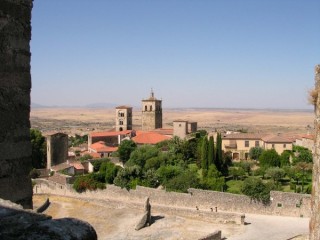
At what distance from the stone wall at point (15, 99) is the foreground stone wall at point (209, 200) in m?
25.2

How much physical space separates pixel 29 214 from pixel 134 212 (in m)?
30.2

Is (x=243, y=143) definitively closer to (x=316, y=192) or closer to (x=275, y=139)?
(x=275, y=139)

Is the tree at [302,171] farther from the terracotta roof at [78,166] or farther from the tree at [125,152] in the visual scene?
the terracotta roof at [78,166]

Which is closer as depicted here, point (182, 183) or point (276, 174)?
Result: point (182, 183)

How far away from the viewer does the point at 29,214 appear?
108 inches

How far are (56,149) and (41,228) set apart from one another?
49.2 meters

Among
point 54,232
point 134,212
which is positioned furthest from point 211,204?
point 54,232

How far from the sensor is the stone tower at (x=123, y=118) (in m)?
80.1

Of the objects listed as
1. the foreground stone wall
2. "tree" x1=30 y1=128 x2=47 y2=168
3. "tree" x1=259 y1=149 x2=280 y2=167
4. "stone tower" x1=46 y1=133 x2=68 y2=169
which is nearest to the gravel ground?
the foreground stone wall

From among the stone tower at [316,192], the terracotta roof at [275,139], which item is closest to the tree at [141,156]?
the terracotta roof at [275,139]

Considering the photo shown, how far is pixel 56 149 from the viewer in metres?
49.9

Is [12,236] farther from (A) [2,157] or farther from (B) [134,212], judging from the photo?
(B) [134,212]

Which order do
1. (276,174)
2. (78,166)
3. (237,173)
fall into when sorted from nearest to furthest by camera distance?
(276,174) < (237,173) < (78,166)

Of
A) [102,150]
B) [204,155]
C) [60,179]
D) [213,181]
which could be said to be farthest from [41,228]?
[102,150]
